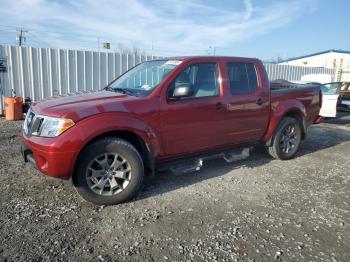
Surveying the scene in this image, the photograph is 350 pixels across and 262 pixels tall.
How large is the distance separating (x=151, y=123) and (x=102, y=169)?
2.77 feet

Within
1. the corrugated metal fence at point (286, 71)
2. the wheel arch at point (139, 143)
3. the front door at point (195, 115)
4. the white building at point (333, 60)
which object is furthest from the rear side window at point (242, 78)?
the white building at point (333, 60)

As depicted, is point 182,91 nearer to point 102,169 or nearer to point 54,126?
point 102,169

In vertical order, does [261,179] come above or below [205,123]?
below

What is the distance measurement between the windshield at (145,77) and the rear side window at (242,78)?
100 centimetres

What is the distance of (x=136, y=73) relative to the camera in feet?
16.4

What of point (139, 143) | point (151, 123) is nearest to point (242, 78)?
point (151, 123)

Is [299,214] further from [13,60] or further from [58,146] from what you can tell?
[13,60]

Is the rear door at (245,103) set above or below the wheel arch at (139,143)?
above

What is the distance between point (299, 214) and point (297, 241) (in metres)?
0.67

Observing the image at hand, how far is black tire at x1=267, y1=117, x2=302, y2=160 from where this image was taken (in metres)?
5.72

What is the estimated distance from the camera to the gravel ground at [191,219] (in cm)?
296

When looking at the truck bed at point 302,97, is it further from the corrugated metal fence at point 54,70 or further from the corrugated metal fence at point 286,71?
the corrugated metal fence at point 286,71

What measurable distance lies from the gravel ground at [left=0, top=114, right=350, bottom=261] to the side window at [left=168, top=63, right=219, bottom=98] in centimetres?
138

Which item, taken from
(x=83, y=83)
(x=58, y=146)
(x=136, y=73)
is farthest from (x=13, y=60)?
(x=58, y=146)
